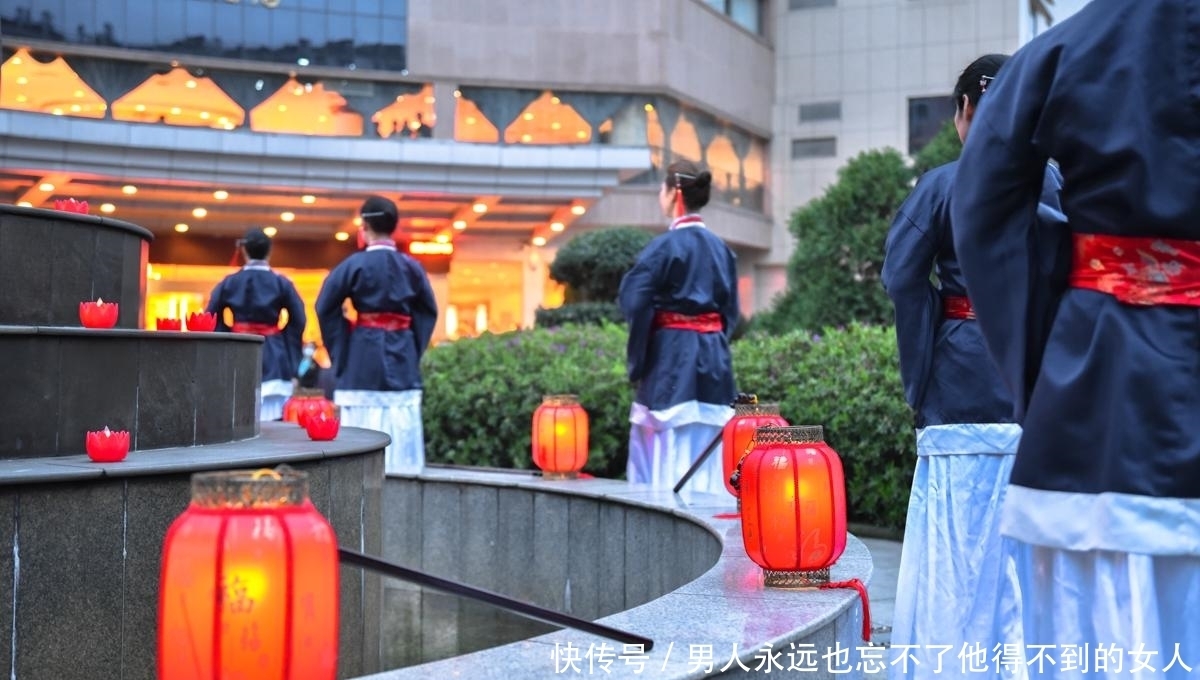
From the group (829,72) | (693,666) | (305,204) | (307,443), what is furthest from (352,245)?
(693,666)

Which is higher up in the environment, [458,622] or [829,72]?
[829,72]

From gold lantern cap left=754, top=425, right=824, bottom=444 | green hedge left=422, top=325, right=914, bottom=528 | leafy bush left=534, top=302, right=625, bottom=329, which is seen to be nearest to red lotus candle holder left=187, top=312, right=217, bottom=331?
gold lantern cap left=754, top=425, right=824, bottom=444

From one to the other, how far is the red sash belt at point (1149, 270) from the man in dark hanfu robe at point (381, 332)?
18.8ft

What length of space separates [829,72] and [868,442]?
924 inches

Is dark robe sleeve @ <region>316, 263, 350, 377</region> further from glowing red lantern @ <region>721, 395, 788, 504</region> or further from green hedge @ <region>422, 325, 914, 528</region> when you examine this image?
glowing red lantern @ <region>721, 395, 788, 504</region>

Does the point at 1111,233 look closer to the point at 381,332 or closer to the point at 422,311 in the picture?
the point at 381,332

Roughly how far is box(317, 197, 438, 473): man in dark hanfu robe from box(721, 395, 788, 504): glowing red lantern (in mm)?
2779

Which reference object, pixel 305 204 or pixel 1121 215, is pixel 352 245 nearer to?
pixel 305 204

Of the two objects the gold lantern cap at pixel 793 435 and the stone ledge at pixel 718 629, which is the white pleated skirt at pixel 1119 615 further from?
the gold lantern cap at pixel 793 435

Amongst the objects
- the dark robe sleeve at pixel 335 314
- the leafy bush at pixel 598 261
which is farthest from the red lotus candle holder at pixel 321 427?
the leafy bush at pixel 598 261

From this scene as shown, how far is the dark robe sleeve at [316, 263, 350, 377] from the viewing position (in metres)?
7.84

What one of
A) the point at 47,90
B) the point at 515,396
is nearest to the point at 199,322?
the point at 515,396

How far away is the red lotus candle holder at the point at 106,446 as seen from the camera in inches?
154

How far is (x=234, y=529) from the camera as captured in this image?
80.4 inches
